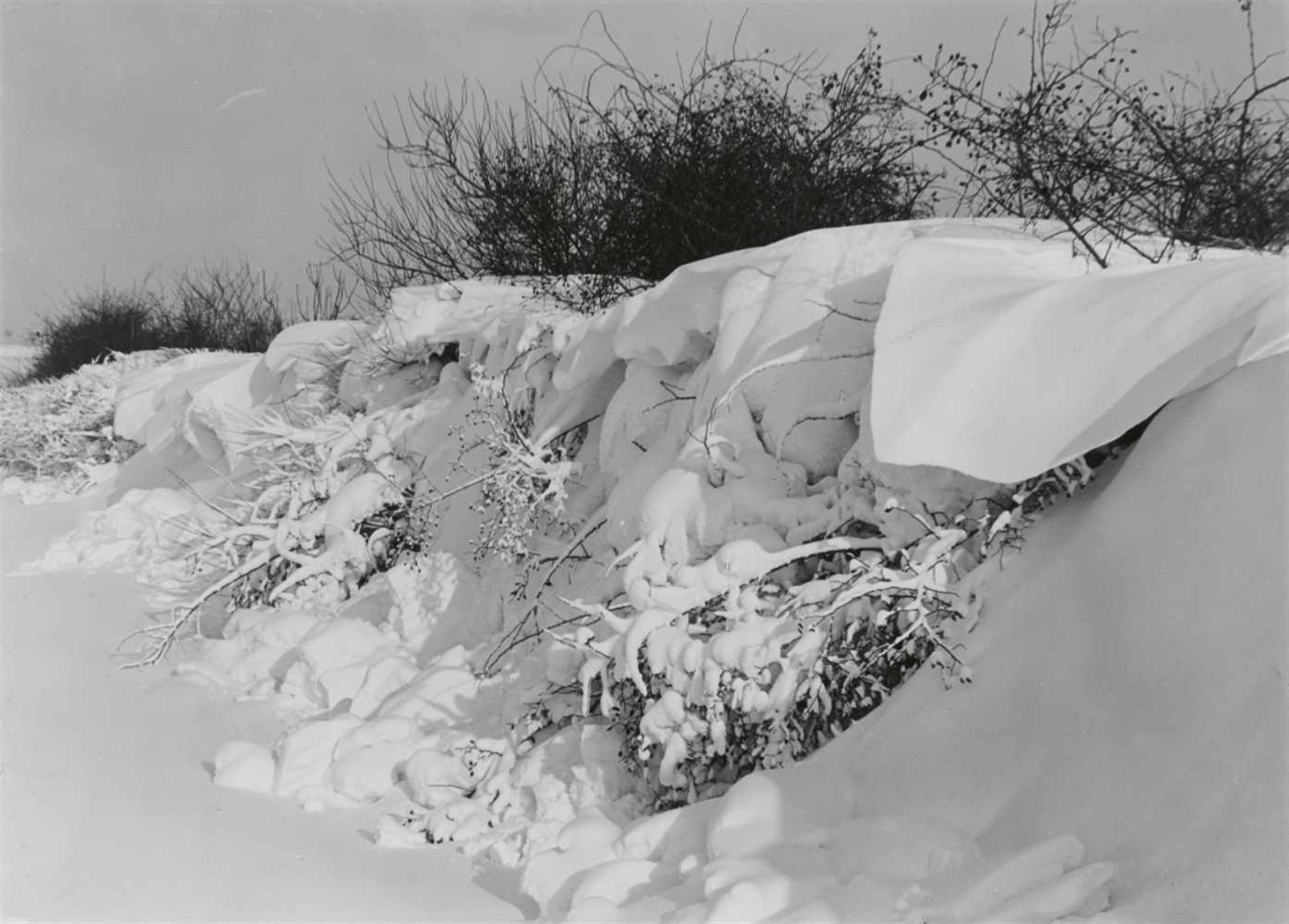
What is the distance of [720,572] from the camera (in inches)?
165

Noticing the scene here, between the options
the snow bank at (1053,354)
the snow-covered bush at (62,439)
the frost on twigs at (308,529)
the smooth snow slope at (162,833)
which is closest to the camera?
the snow bank at (1053,354)

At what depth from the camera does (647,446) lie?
5.74 metres

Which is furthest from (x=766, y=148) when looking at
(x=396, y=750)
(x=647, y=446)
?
(x=396, y=750)

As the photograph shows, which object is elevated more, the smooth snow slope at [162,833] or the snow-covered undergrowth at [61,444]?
the snow-covered undergrowth at [61,444]

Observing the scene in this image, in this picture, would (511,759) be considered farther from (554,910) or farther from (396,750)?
(554,910)

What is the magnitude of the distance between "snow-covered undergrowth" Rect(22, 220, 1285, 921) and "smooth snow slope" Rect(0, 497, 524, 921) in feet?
0.69

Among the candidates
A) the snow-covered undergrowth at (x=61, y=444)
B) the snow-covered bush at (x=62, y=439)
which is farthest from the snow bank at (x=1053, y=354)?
the snow-covered bush at (x=62, y=439)

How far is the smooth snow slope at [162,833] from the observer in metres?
3.56

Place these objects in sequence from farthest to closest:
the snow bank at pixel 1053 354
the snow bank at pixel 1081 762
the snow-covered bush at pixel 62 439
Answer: the snow-covered bush at pixel 62 439
the snow bank at pixel 1053 354
the snow bank at pixel 1081 762

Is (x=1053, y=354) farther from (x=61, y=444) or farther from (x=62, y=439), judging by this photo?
(x=62, y=439)

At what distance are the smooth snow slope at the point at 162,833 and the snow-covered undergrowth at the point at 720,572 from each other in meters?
0.21

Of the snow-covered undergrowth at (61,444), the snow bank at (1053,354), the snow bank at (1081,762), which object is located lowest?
the snow bank at (1081,762)

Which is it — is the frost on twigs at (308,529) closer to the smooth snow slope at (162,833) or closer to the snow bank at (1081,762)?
the smooth snow slope at (162,833)

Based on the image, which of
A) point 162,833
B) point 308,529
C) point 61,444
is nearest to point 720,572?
point 162,833
